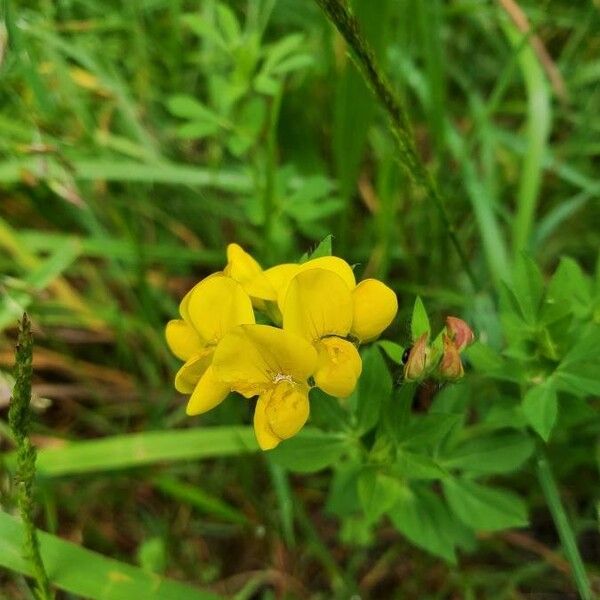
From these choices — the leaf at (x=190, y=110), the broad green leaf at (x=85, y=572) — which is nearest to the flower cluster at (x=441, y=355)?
the broad green leaf at (x=85, y=572)

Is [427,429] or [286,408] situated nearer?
[286,408]

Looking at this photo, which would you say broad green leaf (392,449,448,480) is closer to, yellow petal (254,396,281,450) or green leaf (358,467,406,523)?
green leaf (358,467,406,523)

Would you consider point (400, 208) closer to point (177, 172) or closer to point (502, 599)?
point (177, 172)

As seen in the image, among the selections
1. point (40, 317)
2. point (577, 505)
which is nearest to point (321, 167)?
point (40, 317)

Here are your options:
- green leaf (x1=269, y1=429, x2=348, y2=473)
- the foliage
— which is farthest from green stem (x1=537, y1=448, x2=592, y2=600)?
green leaf (x1=269, y1=429, x2=348, y2=473)

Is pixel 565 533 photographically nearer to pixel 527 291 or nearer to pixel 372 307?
pixel 527 291

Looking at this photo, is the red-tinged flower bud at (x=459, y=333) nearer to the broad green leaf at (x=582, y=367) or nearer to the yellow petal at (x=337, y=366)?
the yellow petal at (x=337, y=366)

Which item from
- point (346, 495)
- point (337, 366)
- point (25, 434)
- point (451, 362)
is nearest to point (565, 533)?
point (346, 495)
